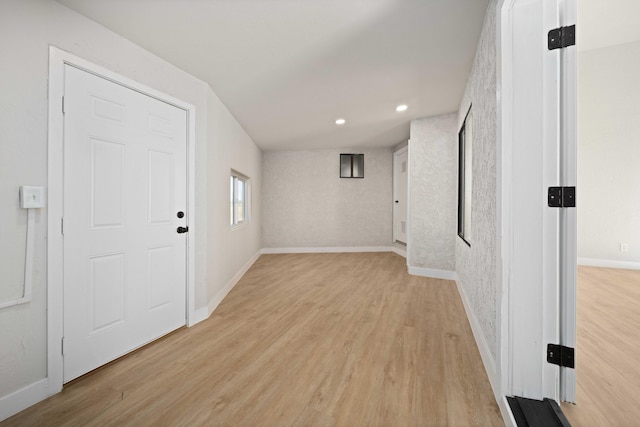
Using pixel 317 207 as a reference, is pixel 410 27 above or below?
above

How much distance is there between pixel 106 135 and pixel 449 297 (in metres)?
3.68

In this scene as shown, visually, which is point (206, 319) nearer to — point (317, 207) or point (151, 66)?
point (151, 66)

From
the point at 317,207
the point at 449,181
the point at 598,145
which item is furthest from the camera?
the point at 317,207

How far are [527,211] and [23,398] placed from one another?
2.84 m

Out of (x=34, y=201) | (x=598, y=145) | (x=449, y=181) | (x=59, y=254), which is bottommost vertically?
(x=59, y=254)

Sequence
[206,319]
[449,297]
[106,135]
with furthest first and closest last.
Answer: [449,297]
[206,319]
[106,135]

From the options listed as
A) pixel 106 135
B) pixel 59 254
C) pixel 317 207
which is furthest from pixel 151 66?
pixel 317 207

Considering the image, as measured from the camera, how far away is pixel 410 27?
198cm

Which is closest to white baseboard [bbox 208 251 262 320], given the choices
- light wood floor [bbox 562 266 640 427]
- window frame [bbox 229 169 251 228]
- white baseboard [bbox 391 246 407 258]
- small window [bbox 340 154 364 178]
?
window frame [bbox 229 169 251 228]

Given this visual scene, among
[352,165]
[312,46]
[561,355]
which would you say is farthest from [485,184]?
[352,165]

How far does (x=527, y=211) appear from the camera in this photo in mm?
1341

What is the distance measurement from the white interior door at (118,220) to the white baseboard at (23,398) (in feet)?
0.44

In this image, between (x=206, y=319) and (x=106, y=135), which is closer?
(x=106, y=135)

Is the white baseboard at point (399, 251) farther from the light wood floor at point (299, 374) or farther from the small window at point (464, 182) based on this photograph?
the light wood floor at point (299, 374)
